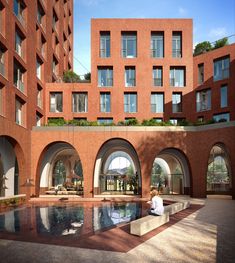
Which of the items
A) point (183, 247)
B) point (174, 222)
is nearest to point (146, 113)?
point (174, 222)

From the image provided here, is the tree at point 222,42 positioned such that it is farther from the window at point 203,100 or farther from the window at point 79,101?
the window at point 79,101

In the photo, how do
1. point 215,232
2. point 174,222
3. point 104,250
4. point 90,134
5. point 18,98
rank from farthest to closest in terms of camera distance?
point 90,134 → point 18,98 → point 174,222 → point 215,232 → point 104,250

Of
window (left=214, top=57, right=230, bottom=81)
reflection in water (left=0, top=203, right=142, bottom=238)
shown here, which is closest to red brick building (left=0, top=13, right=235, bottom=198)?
window (left=214, top=57, right=230, bottom=81)

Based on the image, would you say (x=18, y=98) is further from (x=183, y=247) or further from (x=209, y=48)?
(x=209, y=48)

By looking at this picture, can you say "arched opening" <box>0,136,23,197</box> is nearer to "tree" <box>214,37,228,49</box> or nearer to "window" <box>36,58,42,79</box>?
"window" <box>36,58,42,79</box>

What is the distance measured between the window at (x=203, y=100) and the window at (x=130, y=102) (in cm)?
809

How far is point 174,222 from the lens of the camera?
A: 14820 mm

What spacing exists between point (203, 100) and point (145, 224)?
29355mm

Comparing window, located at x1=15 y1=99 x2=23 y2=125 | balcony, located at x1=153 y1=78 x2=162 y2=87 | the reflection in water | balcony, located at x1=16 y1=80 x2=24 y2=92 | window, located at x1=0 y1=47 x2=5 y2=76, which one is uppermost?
balcony, located at x1=153 y1=78 x2=162 y2=87

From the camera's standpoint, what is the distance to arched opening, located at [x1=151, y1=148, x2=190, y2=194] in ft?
102

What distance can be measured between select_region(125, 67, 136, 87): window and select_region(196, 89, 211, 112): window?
336 inches

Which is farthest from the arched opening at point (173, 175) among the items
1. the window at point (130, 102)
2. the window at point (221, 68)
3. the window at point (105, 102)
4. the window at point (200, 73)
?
the window at point (221, 68)

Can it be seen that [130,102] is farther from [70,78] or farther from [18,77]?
[18,77]

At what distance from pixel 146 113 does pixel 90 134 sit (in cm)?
1120
